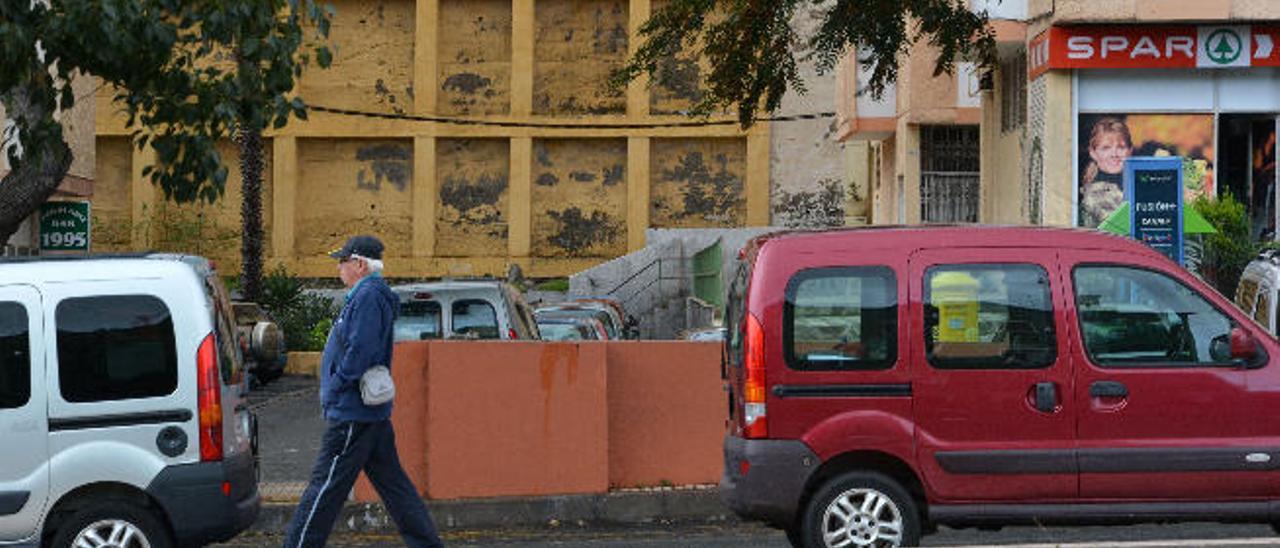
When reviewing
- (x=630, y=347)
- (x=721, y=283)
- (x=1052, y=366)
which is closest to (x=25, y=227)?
(x=721, y=283)

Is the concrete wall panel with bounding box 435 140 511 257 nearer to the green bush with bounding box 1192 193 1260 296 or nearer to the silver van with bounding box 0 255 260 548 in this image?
the green bush with bounding box 1192 193 1260 296

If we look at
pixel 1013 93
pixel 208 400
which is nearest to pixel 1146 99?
pixel 1013 93

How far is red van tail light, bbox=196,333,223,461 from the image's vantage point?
9.73 metres

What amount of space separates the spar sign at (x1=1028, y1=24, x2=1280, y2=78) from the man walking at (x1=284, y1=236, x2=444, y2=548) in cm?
1511

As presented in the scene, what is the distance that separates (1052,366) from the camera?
973cm

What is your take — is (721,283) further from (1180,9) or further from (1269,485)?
(1269,485)

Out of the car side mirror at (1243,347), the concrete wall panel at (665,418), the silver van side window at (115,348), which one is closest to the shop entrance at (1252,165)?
the concrete wall panel at (665,418)

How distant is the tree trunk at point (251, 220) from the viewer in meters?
39.6

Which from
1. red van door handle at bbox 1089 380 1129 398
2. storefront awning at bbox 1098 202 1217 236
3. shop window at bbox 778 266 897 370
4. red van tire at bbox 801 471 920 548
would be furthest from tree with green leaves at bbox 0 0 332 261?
storefront awning at bbox 1098 202 1217 236

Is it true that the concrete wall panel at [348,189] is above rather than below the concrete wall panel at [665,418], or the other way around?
above

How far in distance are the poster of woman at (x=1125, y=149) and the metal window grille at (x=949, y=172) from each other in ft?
45.8

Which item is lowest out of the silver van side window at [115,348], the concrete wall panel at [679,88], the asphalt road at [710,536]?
the asphalt road at [710,536]

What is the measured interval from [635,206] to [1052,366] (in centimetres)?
4631

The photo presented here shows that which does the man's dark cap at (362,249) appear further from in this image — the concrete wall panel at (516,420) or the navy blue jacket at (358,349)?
the concrete wall panel at (516,420)
